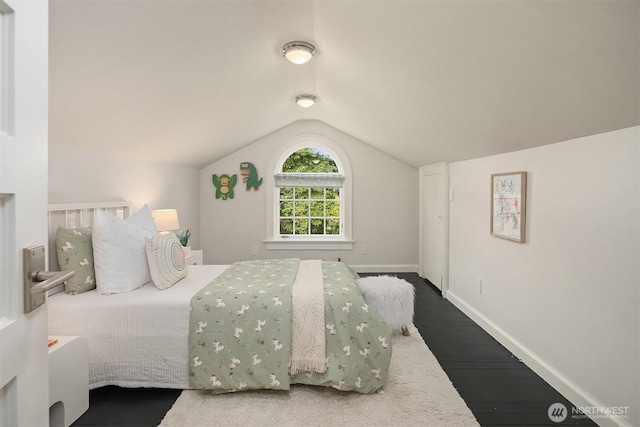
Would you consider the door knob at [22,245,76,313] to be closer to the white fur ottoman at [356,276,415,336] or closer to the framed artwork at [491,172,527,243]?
the white fur ottoman at [356,276,415,336]

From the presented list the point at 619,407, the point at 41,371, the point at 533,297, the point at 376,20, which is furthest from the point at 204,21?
the point at 619,407

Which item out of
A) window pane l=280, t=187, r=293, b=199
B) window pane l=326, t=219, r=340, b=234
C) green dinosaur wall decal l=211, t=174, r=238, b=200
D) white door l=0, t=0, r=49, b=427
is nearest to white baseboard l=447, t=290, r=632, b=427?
white door l=0, t=0, r=49, b=427

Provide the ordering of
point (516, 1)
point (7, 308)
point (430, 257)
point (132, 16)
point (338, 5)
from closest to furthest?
point (7, 308) < point (516, 1) < point (132, 16) < point (338, 5) < point (430, 257)

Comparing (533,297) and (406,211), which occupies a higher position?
(406,211)

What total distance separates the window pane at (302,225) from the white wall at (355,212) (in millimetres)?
352

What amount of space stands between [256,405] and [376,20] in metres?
2.21

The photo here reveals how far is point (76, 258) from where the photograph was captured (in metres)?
2.10

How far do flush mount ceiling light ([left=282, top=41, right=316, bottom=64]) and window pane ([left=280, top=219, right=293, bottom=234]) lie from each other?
124 inches

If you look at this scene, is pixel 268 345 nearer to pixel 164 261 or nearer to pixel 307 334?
pixel 307 334

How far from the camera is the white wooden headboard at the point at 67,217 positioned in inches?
85.6

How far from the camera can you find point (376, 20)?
5.80 ft

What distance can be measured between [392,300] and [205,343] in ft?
4.85

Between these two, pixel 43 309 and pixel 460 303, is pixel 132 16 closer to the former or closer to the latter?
pixel 43 309

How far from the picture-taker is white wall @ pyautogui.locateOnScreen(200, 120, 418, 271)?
16.7 ft
